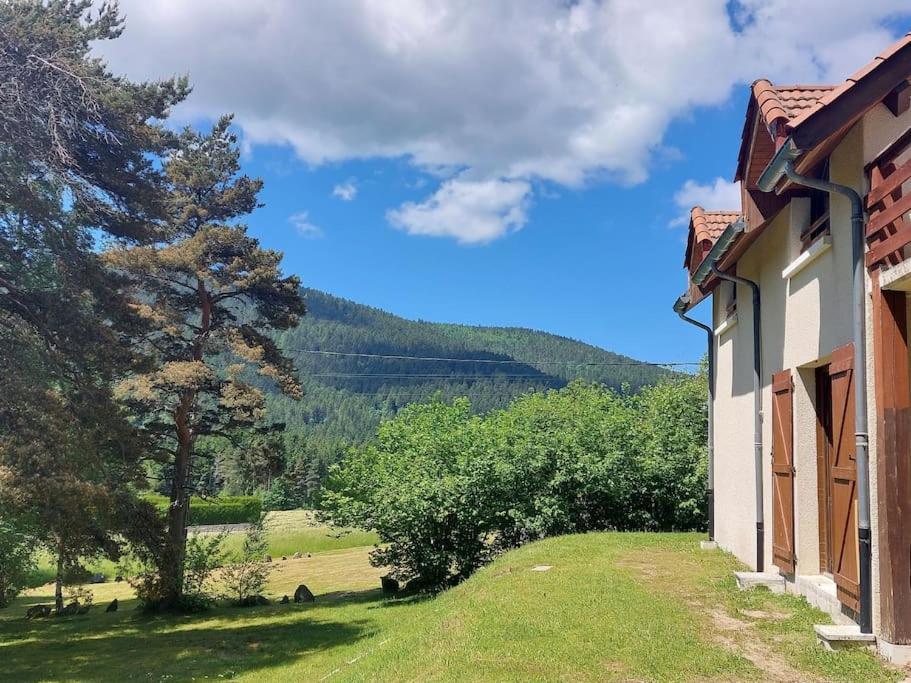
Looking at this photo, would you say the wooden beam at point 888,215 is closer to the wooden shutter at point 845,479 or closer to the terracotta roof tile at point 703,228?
the wooden shutter at point 845,479

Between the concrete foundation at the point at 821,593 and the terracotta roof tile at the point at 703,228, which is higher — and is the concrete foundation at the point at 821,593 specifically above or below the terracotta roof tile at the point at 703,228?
below

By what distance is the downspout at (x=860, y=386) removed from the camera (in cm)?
519

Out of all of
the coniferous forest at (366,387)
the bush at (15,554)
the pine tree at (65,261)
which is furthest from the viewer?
the coniferous forest at (366,387)

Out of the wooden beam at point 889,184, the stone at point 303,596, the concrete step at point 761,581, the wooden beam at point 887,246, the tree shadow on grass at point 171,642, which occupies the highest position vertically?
the wooden beam at point 889,184

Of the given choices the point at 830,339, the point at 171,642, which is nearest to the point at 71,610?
the point at 171,642

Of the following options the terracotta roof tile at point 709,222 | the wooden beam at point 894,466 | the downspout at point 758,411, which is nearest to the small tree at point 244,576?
the terracotta roof tile at point 709,222

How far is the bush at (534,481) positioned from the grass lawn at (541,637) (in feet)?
6.65

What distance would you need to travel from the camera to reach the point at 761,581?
797 cm

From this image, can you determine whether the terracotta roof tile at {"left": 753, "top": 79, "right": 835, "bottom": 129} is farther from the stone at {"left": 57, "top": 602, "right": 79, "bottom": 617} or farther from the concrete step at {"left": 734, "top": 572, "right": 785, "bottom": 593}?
the stone at {"left": 57, "top": 602, "right": 79, "bottom": 617}

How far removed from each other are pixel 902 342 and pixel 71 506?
11.4 metres

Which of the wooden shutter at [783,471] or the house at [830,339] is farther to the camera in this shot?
the wooden shutter at [783,471]

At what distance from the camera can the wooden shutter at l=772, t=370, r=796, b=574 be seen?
7.51 meters

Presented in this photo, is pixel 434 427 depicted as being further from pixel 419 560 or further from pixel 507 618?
pixel 507 618

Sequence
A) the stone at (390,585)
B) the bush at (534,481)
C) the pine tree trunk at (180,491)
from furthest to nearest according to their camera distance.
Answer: the stone at (390,585) → the pine tree trunk at (180,491) → the bush at (534,481)
